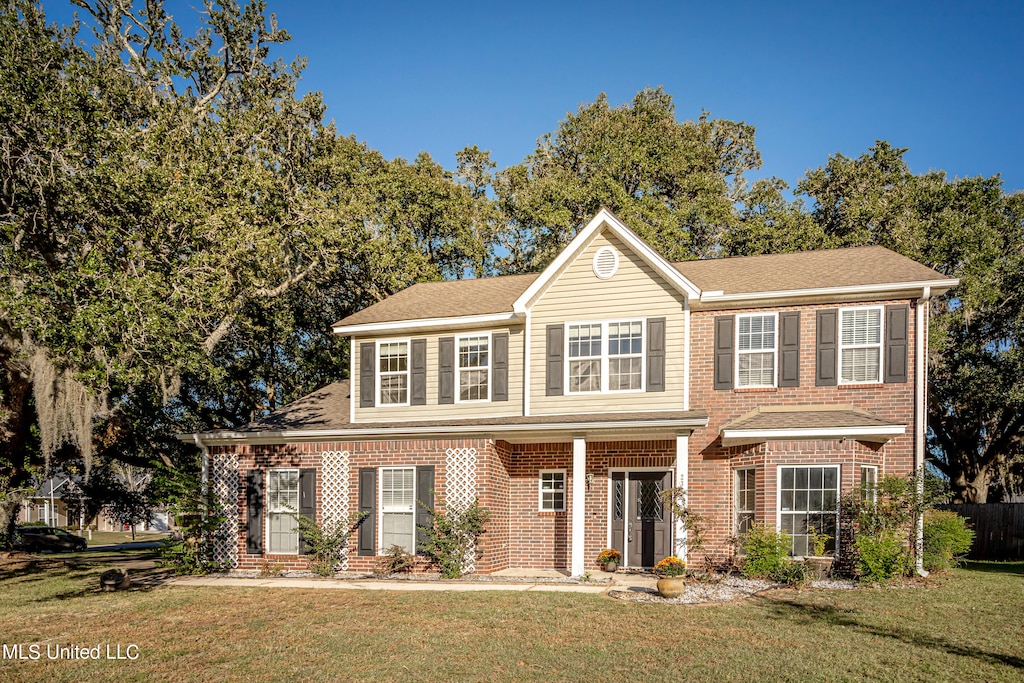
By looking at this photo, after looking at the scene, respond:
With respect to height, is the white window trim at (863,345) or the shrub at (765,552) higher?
the white window trim at (863,345)

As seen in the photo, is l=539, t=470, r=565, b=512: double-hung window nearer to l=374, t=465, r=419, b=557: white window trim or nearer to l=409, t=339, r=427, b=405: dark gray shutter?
l=374, t=465, r=419, b=557: white window trim

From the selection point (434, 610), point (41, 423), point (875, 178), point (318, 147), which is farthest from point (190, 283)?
point (875, 178)

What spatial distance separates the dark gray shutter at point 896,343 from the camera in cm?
1580

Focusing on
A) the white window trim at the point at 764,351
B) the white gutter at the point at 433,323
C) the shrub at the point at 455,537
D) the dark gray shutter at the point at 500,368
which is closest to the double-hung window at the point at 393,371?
the white gutter at the point at 433,323

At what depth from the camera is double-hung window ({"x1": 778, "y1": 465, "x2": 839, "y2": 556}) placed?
15.3m

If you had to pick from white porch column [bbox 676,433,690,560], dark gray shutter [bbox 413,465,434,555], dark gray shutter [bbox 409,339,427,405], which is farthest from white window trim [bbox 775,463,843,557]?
dark gray shutter [bbox 409,339,427,405]

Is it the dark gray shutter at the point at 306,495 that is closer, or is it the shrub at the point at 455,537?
the shrub at the point at 455,537

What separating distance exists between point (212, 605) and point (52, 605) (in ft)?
8.85

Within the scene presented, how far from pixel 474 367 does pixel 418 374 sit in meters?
1.34

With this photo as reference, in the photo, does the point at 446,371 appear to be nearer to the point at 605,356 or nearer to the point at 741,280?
the point at 605,356

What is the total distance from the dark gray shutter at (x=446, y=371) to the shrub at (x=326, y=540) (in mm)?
3020

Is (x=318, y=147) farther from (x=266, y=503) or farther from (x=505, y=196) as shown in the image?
(x=266, y=503)

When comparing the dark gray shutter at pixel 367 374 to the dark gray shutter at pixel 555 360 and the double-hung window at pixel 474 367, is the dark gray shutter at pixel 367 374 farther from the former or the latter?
the dark gray shutter at pixel 555 360

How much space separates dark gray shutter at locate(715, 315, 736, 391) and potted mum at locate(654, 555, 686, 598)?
3966 millimetres
